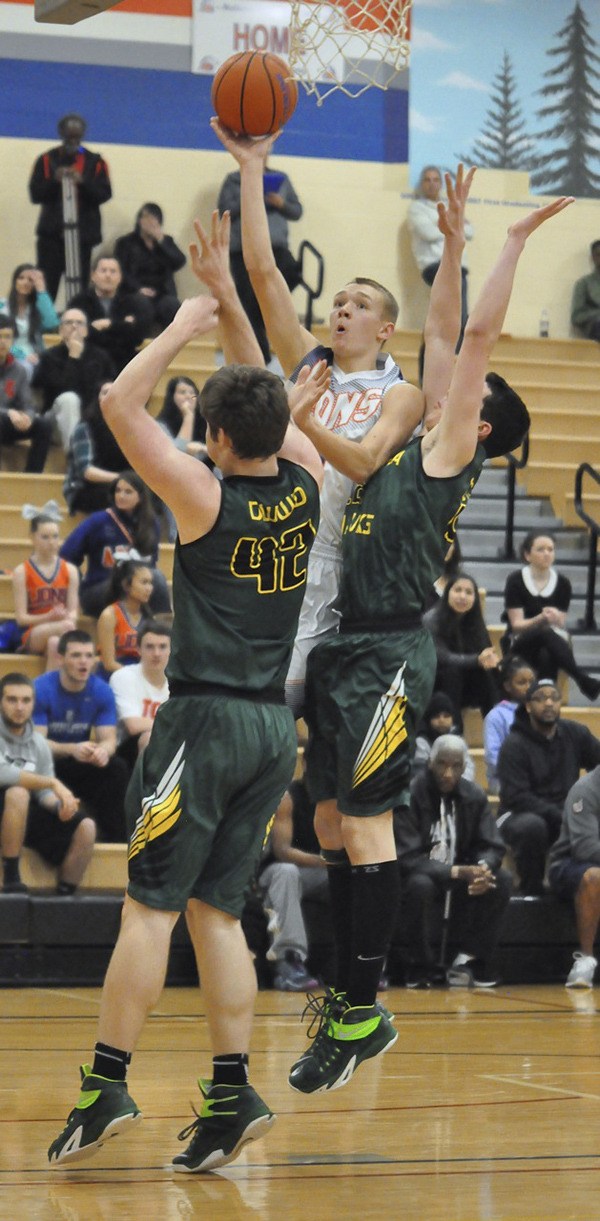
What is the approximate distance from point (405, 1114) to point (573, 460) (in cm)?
945

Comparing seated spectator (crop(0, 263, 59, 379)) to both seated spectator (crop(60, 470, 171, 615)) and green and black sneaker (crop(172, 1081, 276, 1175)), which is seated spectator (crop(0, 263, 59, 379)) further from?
green and black sneaker (crop(172, 1081, 276, 1175))

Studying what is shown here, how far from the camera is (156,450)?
4512 mm

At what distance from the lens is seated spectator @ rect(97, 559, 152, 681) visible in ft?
33.9

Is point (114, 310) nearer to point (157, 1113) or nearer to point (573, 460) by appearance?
point (573, 460)

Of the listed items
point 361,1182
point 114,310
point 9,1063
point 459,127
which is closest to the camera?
point 361,1182

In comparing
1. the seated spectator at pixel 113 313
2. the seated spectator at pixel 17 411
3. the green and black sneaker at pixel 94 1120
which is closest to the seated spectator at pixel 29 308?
the seated spectator at pixel 113 313

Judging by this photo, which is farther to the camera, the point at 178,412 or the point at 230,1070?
the point at 178,412

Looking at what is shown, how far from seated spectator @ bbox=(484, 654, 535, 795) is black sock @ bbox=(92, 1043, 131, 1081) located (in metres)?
6.09

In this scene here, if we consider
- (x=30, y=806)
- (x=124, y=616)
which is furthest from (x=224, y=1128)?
(x=124, y=616)

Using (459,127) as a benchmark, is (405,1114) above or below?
below

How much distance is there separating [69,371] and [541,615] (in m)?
3.63

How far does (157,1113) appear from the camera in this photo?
5410 millimetres

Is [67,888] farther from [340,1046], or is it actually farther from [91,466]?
[340,1046]

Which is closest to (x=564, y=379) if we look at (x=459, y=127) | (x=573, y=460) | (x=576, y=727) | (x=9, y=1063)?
(x=573, y=460)
